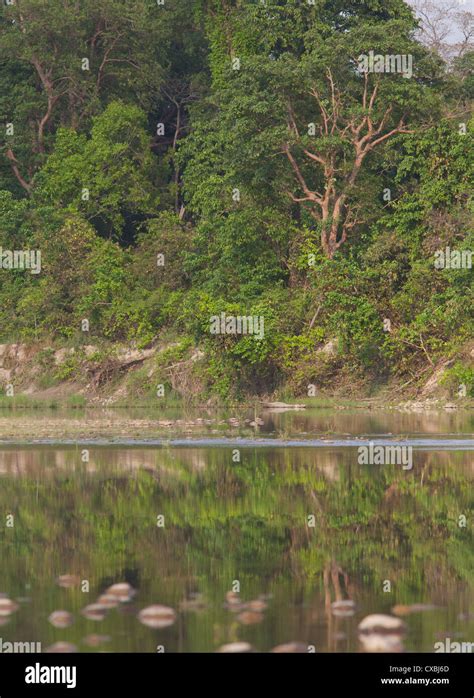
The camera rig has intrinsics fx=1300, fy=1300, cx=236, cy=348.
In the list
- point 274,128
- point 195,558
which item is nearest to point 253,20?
point 274,128

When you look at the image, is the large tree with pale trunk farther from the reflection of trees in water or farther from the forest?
the reflection of trees in water

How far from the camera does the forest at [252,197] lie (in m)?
38.2

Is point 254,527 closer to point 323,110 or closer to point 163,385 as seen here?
point 163,385

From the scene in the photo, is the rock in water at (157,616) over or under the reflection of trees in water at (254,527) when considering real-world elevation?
under

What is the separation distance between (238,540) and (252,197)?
30.2m

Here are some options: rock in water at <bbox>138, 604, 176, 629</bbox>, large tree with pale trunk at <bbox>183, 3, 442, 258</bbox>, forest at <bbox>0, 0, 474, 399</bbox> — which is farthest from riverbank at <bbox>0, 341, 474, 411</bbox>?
A: rock in water at <bbox>138, 604, 176, 629</bbox>

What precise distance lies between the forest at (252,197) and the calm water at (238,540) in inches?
638

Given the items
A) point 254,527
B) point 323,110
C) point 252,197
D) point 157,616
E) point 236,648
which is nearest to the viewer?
point 236,648

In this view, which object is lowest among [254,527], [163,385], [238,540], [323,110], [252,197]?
[238,540]

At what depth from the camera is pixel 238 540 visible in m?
12.4

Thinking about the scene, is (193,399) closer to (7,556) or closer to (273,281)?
(273,281)

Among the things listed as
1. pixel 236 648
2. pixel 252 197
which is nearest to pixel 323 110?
pixel 252 197

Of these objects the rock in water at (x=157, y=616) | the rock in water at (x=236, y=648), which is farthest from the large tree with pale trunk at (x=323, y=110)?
the rock in water at (x=236, y=648)

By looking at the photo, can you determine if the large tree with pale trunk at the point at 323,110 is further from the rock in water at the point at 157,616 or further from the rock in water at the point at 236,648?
the rock in water at the point at 236,648
